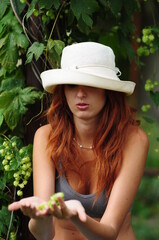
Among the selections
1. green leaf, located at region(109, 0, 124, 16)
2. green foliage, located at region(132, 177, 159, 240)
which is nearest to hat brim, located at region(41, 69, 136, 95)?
green leaf, located at region(109, 0, 124, 16)

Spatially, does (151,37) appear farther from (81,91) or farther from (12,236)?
(12,236)

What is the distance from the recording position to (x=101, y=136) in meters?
2.61

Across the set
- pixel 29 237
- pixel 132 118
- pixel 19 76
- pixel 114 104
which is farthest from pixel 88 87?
pixel 29 237

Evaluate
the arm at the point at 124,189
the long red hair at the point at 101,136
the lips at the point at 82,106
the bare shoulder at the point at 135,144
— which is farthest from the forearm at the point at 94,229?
the lips at the point at 82,106

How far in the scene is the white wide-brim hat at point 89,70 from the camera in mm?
2410

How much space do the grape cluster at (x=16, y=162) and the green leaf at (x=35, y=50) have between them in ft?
1.33

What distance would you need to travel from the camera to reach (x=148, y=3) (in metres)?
3.25

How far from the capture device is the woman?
2.45 m

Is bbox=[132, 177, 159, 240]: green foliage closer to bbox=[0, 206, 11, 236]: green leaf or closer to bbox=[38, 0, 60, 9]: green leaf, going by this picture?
bbox=[0, 206, 11, 236]: green leaf

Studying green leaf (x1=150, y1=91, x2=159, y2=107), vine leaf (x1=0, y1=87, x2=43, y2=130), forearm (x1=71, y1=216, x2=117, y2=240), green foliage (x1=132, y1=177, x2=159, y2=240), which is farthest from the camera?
green foliage (x1=132, y1=177, x2=159, y2=240)

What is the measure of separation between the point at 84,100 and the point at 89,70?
0.13 meters

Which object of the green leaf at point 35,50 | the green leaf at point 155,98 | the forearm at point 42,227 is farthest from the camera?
the green leaf at point 155,98

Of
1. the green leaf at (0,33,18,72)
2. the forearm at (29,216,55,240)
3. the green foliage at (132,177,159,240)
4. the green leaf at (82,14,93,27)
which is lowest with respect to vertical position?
the green foliage at (132,177,159,240)

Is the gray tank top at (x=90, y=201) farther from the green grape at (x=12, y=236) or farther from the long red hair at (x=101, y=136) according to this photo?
the green grape at (x=12, y=236)
